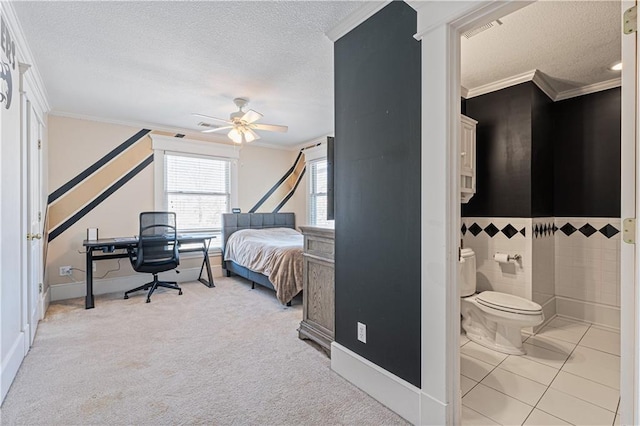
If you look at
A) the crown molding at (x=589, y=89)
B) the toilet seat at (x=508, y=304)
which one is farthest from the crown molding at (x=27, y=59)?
the crown molding at (x=589, y=89)

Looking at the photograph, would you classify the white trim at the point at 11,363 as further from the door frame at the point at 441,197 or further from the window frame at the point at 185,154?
the window frame at the point at 185,154

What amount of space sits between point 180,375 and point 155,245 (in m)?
2.22

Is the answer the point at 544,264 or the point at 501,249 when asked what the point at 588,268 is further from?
the point at 501,249

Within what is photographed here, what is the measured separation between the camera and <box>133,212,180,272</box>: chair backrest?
12.4 ft

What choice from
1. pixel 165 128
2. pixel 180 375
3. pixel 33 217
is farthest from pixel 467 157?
pixel 165 128

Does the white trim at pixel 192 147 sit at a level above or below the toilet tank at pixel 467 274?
above

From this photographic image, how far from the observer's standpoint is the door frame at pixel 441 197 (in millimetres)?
1458

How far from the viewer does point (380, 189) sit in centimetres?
182

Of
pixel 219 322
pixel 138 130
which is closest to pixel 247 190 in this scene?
pixel 138 130

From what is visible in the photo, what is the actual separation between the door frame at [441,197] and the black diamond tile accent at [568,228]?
2492 mm

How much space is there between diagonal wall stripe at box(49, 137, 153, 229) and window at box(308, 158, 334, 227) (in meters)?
2.63

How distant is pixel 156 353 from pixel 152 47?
2.34m

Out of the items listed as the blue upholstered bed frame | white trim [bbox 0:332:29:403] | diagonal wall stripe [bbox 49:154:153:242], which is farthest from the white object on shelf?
diagonal wall stripe [bbox 49:154:153:242]

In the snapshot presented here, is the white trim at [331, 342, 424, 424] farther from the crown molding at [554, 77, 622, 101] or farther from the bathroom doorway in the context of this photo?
the crown molding at [554, 77, 622, 101]
